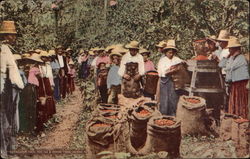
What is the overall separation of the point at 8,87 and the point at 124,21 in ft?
7.20

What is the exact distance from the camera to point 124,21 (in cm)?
663

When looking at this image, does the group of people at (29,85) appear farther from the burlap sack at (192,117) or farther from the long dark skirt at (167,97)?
the burlap sack at (192,117)

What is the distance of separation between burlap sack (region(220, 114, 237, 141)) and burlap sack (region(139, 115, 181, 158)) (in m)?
0.70

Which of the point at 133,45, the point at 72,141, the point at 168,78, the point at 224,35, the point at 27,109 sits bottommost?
the point at 72,141

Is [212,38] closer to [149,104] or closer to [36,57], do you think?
[149,104]

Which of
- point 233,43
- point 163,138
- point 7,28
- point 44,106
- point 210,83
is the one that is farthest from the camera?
point 44,106


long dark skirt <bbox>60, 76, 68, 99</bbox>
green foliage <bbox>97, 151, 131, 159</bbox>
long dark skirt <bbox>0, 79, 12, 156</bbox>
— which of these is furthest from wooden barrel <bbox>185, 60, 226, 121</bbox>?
long dark skirt <bbox>0, 79, 12, 156</bbox>

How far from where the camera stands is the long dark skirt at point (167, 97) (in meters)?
6.43

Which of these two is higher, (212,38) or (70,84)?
(212,38)

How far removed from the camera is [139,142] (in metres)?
6.32

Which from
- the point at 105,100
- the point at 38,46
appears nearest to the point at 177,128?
the point at 105,100

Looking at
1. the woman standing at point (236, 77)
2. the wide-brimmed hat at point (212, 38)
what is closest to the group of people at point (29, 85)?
the wide-brimmed hat at point (212, 38)

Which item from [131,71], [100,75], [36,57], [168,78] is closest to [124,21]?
[131,71]

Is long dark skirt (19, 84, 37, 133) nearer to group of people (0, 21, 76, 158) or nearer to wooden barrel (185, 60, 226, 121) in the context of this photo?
group of people (0, 21, 76, 158)
